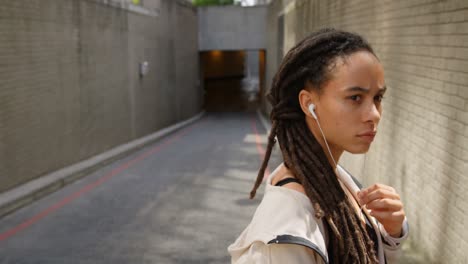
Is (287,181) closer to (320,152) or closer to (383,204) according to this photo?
(320,152)

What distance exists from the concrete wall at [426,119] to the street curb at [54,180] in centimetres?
583

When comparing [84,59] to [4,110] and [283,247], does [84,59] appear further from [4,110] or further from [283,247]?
[283,247]

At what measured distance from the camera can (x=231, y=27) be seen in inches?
1318

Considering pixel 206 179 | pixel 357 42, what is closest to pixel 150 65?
pixel 206 179

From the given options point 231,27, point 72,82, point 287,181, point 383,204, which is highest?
point 231,27

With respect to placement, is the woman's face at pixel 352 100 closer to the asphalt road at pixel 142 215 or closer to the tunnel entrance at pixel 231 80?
the asphalt road at pixel 142 215

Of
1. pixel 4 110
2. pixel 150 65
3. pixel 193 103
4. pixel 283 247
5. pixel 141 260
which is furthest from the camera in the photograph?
pixel 193 103

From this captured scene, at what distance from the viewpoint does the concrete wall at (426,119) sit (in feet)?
17.7

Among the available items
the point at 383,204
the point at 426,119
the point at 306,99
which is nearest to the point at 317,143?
the point at 306,99

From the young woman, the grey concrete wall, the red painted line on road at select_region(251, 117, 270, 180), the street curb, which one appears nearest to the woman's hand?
the young woman

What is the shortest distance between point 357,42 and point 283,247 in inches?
28.7

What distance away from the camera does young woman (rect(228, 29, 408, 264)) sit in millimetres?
1719

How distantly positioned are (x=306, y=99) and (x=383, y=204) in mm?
471

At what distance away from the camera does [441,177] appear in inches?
227
